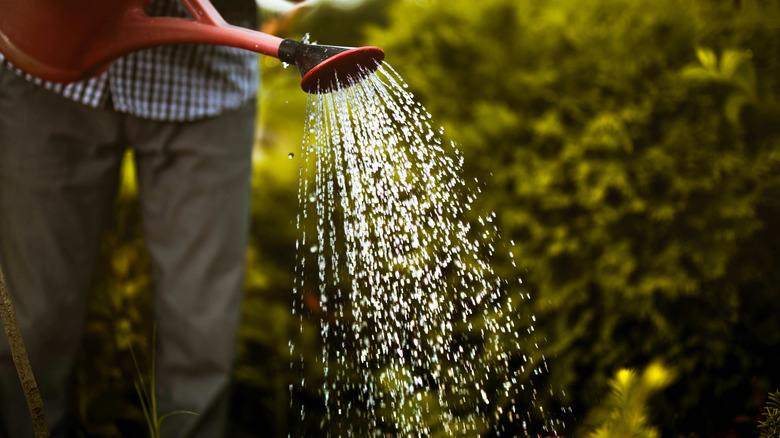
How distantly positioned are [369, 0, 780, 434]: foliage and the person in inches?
34.0

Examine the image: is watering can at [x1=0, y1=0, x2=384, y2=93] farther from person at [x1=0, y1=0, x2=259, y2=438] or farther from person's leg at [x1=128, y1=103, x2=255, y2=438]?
person's leg at [x1=128, y1=103, x2=255, y2=438]

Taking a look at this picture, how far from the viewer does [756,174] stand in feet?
5.35

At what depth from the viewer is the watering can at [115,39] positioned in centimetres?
83

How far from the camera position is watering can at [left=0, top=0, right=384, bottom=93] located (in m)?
0.83

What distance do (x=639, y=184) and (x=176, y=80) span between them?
56.8 inches

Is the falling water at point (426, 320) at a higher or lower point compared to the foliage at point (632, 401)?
higher

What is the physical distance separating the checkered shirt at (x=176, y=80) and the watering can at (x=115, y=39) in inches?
14.0

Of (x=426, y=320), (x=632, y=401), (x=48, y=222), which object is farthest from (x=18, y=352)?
(x=426, y=320)

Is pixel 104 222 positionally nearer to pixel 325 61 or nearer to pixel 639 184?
pixel 325 61

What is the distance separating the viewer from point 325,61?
784mm

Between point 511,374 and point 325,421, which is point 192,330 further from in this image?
point 511,374

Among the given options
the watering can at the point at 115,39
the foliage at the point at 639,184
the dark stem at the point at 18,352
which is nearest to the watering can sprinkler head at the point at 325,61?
the watering can at the point at 115,39

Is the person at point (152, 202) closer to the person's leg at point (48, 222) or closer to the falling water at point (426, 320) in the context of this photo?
the person's leg at point (48, 222)

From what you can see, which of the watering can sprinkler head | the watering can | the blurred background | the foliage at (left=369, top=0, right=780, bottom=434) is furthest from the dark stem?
the foliage at (left=369, top=0, right=780, bottom=434)
